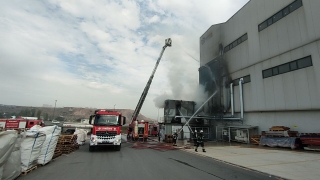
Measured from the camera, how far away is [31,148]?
23.3 feet

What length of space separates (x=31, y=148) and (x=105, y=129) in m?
5.71

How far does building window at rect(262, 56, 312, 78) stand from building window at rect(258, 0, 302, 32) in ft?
16.9

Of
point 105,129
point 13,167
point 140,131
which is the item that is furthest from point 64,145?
point 140,131

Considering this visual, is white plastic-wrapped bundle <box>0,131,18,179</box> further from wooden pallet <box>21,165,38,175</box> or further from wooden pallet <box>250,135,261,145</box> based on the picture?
wooden pallet <box>250,135,261,145</box>

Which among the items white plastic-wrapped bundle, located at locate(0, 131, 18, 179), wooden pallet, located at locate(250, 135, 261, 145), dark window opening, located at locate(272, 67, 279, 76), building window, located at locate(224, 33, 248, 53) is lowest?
wooden pallet, located at locate(250, 135, 261, 145)

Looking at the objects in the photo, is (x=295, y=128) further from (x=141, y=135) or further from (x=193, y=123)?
(x=141, y=135)

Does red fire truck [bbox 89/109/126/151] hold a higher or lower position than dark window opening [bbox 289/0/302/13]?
lower

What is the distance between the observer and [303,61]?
16.1 metres

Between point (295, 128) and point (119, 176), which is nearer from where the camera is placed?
point (119, 176)

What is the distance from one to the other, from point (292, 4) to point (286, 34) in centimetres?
290

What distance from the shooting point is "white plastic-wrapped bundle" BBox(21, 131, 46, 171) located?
676 centimetres

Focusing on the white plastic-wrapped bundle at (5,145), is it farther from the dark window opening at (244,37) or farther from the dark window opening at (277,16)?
the dark window opening at (244,37)

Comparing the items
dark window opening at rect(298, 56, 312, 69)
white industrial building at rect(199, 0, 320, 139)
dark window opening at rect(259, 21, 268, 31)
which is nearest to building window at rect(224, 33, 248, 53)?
white industrial building at rect(199, 0, 320, 139)

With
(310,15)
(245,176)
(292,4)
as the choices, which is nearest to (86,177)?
(245,176)
